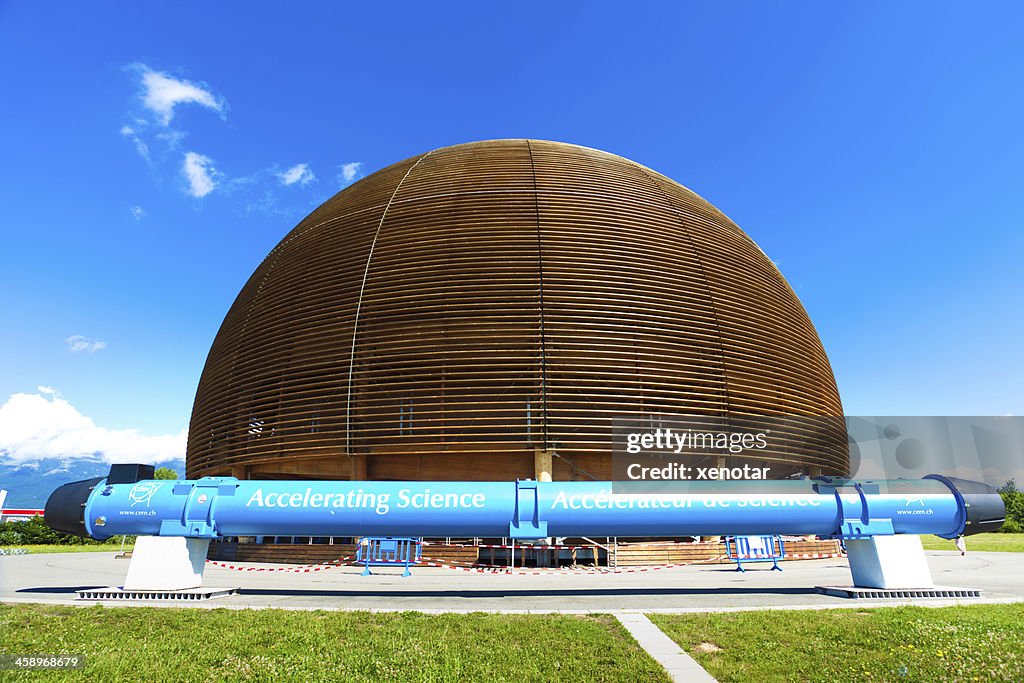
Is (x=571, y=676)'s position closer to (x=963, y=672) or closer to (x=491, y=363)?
(x=963, y=672)

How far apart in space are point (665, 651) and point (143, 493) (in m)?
8.04

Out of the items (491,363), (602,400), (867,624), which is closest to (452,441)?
(491,363)

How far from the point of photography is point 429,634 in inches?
229

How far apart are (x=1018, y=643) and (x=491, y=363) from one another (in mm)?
11166

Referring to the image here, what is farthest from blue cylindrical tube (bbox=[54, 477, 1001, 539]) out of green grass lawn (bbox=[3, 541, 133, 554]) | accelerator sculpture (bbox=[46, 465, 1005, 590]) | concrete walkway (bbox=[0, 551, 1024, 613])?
green grass lawn (bbox=[3, 541, 133, 554])

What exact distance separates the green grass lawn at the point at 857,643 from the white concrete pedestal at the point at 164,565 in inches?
274

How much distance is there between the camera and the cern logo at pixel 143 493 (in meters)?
8.83

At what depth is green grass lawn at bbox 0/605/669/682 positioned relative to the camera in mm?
4523

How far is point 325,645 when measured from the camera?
5371 millimetres

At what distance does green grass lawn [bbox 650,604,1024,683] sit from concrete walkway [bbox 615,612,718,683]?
100mm

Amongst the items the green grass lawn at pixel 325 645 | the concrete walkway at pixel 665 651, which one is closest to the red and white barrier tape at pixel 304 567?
the green grass lawn at pixel 325 645

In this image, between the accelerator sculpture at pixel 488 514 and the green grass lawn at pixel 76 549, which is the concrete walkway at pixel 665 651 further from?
the green grass lawn at pixel 76 549

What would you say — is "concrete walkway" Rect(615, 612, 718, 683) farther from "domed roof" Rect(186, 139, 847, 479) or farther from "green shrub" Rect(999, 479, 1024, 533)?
"green shrub" Rect(999, 479, 1024, 533)

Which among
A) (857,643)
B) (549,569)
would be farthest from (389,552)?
(857,643)
